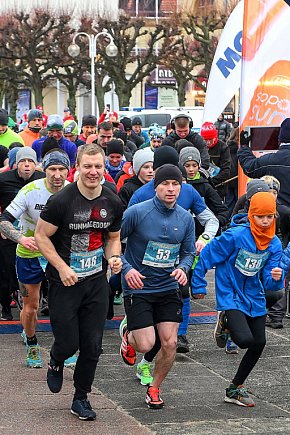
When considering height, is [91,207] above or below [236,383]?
above

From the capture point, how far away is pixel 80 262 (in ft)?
22.1

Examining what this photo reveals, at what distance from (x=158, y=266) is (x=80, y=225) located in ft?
2.59

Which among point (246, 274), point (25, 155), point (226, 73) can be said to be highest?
point (226, 73)

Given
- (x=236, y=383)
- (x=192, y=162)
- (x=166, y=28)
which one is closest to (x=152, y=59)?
(x=166, y=28)

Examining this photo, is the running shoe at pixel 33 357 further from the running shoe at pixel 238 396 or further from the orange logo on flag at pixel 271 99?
the orange logo on flag at pixel 271 99

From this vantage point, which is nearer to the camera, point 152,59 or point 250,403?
point 250,403

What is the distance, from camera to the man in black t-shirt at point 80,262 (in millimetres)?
6641

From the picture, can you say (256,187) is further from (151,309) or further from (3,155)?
(3,155)

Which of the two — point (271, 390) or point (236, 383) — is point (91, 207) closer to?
point (236, 383)

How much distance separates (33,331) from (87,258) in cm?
175

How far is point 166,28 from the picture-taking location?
4812cm

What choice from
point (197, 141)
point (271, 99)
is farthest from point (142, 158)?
point (197, 141)

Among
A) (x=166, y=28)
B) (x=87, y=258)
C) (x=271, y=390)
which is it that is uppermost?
(x=166, y=28)

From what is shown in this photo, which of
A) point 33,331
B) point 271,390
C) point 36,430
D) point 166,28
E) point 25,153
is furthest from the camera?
point 166,28
